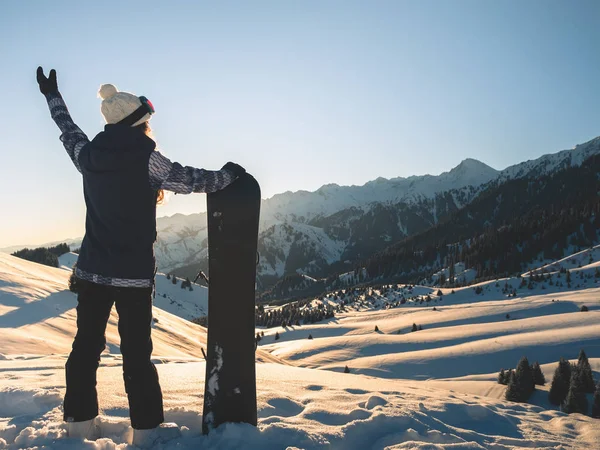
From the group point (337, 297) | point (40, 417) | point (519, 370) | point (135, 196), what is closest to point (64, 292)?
point (40, 417)

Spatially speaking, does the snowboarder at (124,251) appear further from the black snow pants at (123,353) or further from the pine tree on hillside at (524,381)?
the pine tree on hillside at (524,381)

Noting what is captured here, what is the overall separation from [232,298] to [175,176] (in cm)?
125

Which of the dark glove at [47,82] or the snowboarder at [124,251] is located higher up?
the dark glove at [47,82]

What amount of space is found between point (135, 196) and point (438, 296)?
9597cm

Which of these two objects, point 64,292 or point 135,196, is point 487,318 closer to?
point 64,292

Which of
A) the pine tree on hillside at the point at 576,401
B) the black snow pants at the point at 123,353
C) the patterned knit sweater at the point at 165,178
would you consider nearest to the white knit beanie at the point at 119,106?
the patterned knit sweater at the point at 165,178

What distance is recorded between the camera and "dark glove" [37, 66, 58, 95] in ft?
12.6

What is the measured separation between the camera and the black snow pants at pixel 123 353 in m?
3.29

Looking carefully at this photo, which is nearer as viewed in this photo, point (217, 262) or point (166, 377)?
point (217, 262)

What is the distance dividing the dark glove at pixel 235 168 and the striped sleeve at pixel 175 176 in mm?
282

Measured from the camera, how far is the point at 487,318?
2218 inches

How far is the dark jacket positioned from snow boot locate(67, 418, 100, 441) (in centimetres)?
126

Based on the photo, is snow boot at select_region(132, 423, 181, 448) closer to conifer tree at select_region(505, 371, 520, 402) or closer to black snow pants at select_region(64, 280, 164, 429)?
black snow pants at select_region(64, 280, 164, 429)

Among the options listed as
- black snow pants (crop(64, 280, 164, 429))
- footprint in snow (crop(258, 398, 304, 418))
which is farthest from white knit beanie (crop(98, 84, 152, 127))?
footprint in snow (crop(258, 398, 304, 418))
